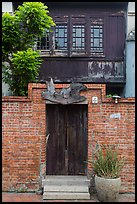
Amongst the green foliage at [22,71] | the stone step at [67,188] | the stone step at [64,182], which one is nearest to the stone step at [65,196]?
the stone step at [67,188]

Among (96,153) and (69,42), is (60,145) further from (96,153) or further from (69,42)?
(69,42)

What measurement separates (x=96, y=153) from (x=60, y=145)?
1187mm

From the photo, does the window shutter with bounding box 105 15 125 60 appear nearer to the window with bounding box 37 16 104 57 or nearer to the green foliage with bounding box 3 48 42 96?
the window with bounding box 37 16 104 57

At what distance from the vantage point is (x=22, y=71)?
8453 millimetres

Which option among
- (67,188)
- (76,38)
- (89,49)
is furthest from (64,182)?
(76,38)

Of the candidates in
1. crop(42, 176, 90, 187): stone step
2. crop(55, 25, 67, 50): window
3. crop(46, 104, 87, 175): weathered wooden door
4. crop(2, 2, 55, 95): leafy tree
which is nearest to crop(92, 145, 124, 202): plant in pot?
crop(42, 176, 90, 187): stone step

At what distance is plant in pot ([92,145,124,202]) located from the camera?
7.05 meters

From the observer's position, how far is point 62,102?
782cm

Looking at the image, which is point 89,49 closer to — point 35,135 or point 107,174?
point 35,135

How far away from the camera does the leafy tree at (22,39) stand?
8.32 m

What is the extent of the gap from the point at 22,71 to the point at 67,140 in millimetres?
2683

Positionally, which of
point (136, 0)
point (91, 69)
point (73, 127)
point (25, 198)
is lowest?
point (25, 198)

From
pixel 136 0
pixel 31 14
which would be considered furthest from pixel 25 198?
pixel 136 0

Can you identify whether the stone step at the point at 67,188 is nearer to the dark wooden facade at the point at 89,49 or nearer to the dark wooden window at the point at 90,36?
the dark wooden facade at the point at 89,49
